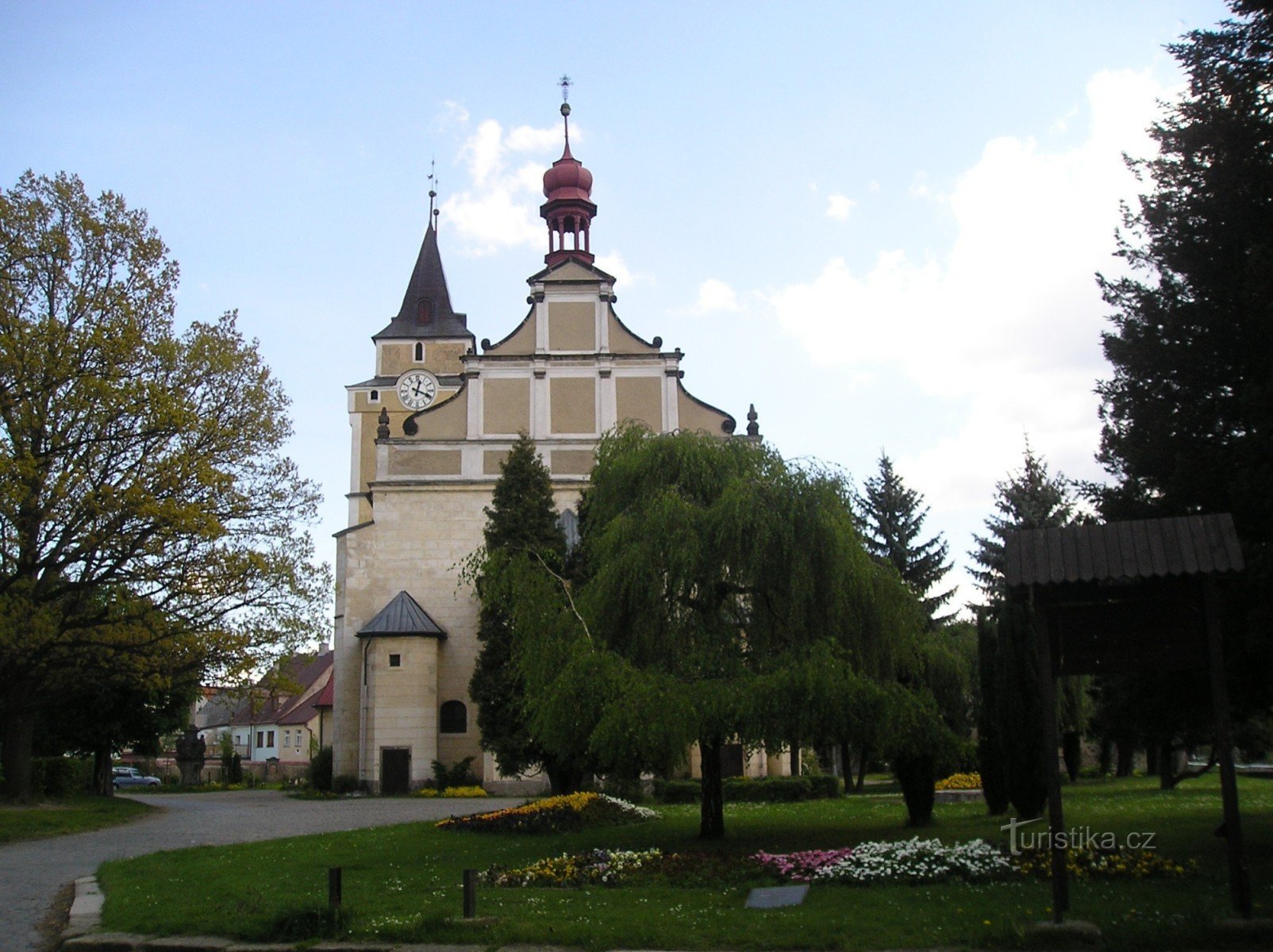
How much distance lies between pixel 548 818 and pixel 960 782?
12.1m

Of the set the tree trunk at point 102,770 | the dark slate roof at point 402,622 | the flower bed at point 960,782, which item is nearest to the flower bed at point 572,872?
the flower bed at point 960,782

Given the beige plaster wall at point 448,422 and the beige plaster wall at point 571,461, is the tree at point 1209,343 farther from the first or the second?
the beige plaster wall at point 448,422

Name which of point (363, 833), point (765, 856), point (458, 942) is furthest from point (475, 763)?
point (458, 942)

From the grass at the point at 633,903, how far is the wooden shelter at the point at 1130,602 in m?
0.76

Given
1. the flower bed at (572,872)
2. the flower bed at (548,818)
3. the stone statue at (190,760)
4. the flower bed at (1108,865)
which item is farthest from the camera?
the stone statue at (190,760)

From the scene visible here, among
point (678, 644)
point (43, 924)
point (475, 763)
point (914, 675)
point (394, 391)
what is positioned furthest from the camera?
point (394, 391)

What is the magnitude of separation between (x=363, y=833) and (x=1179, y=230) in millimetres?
15446

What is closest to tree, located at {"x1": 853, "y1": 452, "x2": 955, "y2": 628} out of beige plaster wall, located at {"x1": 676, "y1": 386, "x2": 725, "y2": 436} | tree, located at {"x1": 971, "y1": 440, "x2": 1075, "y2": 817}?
beige plaster wall, located at {"x1": 676, "y1": 386, "x2": 725, "y2": 436}

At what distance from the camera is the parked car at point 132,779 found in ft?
186

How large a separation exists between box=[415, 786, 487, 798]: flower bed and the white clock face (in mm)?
20312

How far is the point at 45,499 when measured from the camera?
22.9 metres

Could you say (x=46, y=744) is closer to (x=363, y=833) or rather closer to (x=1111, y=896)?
(x=363, y=833)

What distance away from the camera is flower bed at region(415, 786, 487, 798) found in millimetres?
34938

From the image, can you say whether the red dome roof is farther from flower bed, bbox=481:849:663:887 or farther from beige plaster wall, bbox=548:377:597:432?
flower bed, bbox=481:849:663:887
